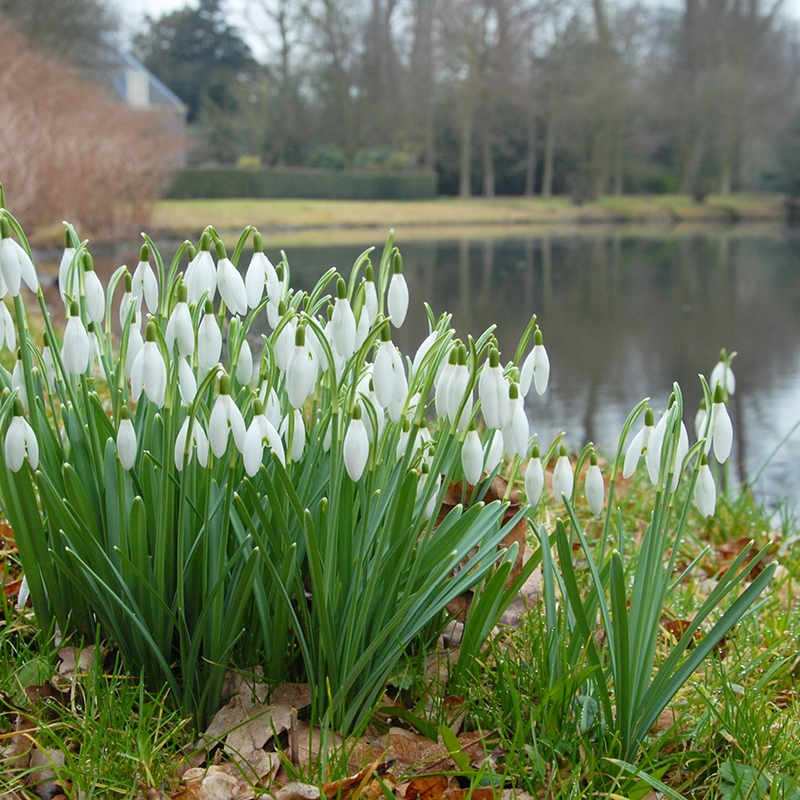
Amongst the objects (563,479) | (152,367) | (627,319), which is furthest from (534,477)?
(627,319)

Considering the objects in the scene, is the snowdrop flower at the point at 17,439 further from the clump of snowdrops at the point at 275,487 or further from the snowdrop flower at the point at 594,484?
the snowdrop flower at the point at 594,484

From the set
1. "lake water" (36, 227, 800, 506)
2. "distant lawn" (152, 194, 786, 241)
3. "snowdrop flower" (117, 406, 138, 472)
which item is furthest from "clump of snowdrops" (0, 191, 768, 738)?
"distant lawn" (152, 194, 786, 241)

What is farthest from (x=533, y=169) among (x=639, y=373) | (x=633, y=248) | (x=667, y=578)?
(x=667, y=578)

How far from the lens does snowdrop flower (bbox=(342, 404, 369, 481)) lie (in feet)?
4.40

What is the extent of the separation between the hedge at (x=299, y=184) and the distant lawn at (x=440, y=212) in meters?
0.69

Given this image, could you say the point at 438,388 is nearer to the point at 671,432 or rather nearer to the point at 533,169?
the point at 671,432

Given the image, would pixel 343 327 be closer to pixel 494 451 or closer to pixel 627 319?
pixel 494 451

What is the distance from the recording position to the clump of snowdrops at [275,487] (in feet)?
4.75

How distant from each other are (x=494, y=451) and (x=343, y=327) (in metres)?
0.39

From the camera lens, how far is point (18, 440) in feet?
4.55

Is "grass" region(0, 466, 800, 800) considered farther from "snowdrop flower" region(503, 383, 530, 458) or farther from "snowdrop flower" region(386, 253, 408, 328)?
"snowdrop flower" region(386, 253, 408, 328)

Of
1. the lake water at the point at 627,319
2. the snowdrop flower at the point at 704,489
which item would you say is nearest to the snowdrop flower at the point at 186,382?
the snowdrop flower at the point at 704,489

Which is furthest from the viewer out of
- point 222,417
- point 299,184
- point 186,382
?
point 299,184

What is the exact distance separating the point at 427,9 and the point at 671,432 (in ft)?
130
